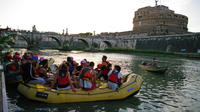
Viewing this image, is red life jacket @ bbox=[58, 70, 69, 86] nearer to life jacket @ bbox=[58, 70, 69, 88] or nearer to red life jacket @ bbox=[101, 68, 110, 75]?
life jacket @ bbox=[58, 70, 69, 88]

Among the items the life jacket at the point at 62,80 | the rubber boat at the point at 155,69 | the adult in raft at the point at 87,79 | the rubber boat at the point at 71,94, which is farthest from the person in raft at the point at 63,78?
the rubber boat at the point at 155,69

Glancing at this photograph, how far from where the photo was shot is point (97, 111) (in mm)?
7160

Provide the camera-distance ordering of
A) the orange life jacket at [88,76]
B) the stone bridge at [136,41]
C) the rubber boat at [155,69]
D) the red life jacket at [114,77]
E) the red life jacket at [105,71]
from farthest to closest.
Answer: the stone bridge at [136,41] < the rubber boat at [155,69] < the red life jacket at [105,71] < the red life jacket at [114,77] < the orange life jacket at [88,76]

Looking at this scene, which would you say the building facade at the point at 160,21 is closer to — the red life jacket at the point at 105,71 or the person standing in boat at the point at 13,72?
the red life jacket at the point at 105,71

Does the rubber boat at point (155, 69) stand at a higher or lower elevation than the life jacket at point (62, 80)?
lower

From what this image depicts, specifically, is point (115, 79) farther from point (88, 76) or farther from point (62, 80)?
point (62, 80)

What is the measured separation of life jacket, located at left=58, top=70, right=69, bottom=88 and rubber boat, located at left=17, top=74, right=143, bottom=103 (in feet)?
0.92

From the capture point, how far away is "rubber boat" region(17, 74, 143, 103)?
7.28 meters

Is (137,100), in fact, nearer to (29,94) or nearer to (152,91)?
(152,91)

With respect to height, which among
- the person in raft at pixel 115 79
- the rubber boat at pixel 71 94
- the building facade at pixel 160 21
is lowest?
the rubber boat at pixel 71 94

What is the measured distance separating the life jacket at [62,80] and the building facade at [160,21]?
72366mm

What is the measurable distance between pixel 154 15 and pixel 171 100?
A: 80.6 m

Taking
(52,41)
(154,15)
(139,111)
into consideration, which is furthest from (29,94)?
(52,41)

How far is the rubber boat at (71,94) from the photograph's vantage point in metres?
7.28
